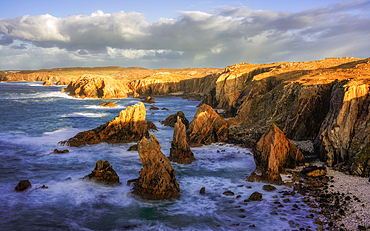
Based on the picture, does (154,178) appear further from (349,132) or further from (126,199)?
(349,132)

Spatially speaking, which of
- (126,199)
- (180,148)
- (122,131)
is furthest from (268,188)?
(122,131)

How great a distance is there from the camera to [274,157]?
18641mm

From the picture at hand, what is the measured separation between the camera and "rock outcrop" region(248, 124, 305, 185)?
18.3 meters

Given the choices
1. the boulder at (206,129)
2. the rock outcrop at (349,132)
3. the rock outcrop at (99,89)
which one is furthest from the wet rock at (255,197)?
the rock outcrop at (99,89)

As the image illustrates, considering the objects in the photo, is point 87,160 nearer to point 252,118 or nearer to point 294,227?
point 294,227

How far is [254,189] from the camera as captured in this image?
17391 mm

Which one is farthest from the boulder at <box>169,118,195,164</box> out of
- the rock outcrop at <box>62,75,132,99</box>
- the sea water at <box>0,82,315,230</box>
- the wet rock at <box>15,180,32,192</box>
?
the rock outcrop at <box>62,75,132,99</box>

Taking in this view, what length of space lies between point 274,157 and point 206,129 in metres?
13.5

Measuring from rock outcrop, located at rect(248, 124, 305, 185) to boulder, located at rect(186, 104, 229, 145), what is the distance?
1102cm

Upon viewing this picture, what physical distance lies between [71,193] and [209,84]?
291 ft

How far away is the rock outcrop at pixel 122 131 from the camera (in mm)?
31578

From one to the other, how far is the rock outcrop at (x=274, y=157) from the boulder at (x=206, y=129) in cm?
1102

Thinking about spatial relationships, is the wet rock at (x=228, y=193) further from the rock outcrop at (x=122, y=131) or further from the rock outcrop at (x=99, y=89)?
the rock outcrop at (x=99, y=89)

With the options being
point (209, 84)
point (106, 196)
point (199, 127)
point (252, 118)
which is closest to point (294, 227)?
point (106, 196)
